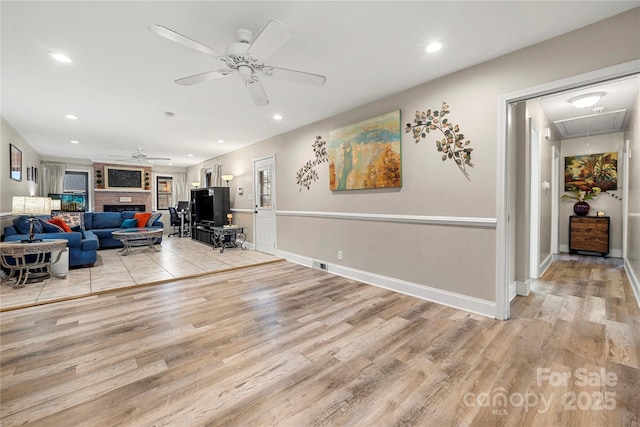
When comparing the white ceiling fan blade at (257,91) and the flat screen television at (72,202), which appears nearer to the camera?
the white ceiling fan blade at (257,91)

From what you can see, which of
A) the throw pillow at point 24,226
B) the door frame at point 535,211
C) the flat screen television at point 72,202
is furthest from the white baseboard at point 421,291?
the flat screen television at point 72,202

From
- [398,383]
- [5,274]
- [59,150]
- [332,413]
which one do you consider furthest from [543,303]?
[59,150]

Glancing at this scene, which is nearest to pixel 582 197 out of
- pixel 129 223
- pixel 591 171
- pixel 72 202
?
pixel 591 171

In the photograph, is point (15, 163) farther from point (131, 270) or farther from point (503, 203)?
point (503, 203)

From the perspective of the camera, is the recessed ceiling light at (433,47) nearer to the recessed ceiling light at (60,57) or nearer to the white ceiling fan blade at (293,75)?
the white ceiling fan blade at (293,75)

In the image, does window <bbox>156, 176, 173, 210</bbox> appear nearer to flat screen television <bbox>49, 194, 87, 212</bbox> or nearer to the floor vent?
flat screen television <bbox>49, 194, 87, 212</bbox>

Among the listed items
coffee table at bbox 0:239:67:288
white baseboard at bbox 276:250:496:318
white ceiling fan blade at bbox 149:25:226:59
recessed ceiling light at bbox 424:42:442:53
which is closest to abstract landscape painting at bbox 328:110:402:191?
recessed ceiling light at bbox 424:42:442:53

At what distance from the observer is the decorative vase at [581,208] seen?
5.26m

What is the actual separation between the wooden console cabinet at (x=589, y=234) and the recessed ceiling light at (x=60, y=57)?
809cm

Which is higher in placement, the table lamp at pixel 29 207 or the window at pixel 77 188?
the window at pixel 77 188

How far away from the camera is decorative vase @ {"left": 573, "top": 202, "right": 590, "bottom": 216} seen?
5.26 m

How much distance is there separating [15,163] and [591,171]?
35.7 feet

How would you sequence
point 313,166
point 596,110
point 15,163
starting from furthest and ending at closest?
point 15,163, point 313,166, point 596,110

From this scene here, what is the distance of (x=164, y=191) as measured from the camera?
10039 mm
